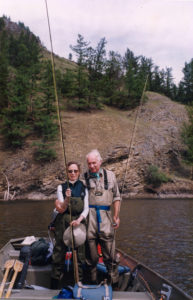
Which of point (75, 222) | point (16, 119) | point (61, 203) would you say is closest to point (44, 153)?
point (16, 119)

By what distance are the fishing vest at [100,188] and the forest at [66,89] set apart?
25.5 m

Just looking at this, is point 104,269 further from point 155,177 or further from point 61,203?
point 155,177

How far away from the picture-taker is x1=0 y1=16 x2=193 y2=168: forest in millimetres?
44281

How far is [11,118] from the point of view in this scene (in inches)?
1758

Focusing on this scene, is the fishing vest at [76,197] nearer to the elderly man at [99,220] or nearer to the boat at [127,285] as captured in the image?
the elderly man at [99,220]

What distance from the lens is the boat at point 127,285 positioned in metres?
4.37

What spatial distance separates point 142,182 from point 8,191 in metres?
18.2

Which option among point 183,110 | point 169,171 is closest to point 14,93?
point 169,171

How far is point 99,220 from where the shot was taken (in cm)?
521

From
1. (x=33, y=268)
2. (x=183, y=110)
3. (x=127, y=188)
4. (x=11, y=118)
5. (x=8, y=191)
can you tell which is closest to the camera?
(x=33, y=268)

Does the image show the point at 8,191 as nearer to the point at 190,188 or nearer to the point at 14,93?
the point at 14,93

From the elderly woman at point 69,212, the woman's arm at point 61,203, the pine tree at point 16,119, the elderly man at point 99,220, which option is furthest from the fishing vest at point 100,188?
the pine tree at point 16,119

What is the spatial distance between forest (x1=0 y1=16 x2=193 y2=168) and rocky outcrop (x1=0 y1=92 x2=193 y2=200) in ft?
6.67

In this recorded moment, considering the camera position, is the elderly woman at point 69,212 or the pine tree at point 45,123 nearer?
the elderly woman at point 69,212
